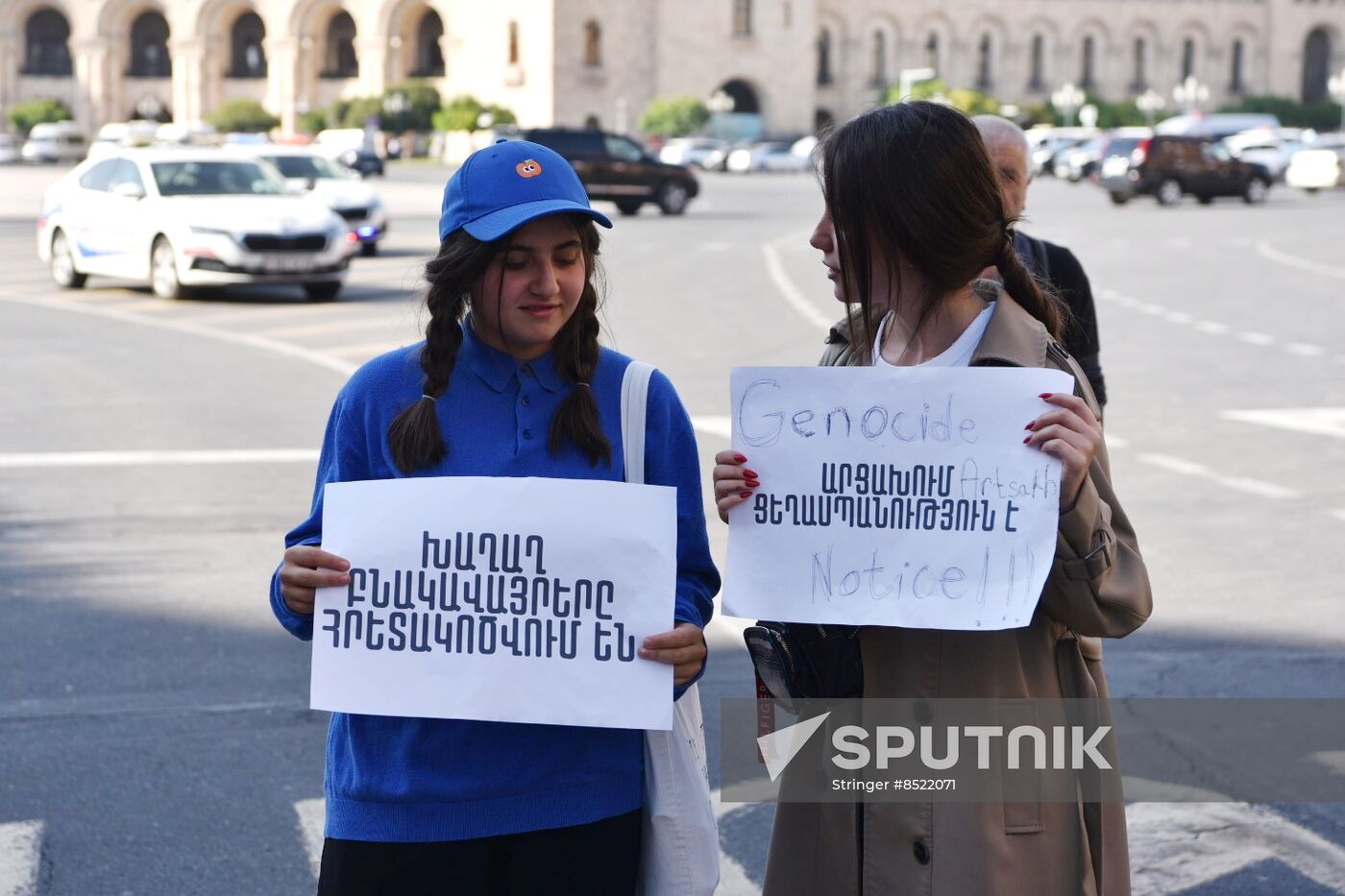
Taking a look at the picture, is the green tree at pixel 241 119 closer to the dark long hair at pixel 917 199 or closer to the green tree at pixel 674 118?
the green tree at pixel 674 118

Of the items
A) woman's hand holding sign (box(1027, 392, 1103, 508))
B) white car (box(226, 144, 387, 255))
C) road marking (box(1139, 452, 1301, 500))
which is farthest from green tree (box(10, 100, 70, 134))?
woman's hand holding sign (box(1027, 392, 1103, 508))

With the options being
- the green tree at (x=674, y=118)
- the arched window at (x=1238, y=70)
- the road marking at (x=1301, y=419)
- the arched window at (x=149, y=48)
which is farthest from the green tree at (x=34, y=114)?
the road marking at (x=1301, y=419)

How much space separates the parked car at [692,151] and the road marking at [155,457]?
60645 mm

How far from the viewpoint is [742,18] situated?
302 feet

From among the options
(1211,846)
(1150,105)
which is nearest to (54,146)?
(1150,105)

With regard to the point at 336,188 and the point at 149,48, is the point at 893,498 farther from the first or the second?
the point at 149,48

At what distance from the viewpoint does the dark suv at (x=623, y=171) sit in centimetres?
→ 3603

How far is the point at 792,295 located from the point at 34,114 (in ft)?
260

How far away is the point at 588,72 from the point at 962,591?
86915mm

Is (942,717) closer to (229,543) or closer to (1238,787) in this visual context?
(1238,787)

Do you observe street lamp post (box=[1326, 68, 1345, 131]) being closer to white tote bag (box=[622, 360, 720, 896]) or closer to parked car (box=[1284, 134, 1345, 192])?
parked car (box=[1284, 134, 1345, 192])

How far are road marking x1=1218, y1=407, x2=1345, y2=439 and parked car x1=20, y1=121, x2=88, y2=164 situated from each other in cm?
7030

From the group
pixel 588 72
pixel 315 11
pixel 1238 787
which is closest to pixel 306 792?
pixel 1238 787

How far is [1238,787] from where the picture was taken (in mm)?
4914
